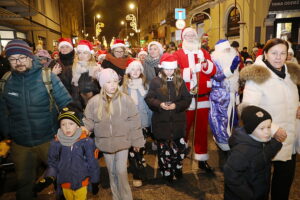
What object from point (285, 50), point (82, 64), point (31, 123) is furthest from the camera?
point (82, 64)

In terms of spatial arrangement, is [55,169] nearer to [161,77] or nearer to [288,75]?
[161,77]

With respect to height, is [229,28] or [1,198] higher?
[229,28]

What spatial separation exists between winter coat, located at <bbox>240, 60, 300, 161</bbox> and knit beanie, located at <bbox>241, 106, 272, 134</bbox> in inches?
10.8

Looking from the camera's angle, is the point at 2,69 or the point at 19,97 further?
the point at 2,69

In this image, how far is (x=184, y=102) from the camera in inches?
158

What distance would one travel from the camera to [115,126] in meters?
3.28

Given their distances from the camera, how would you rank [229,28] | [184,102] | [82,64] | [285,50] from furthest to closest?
[229,28], [82,64], [184,102], [285,50]

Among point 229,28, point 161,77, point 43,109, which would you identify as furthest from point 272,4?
point 43,109

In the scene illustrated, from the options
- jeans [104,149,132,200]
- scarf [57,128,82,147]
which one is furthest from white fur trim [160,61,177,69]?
scarf [57,128,82,147]

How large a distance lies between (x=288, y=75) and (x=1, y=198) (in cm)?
445

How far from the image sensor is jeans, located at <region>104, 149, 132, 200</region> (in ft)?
11.0

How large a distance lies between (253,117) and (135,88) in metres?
2.31

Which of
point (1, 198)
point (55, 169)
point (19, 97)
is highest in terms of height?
point (19, 97)

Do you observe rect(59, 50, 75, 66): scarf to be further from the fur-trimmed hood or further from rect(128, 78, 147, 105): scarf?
the fur-trimmed hood
